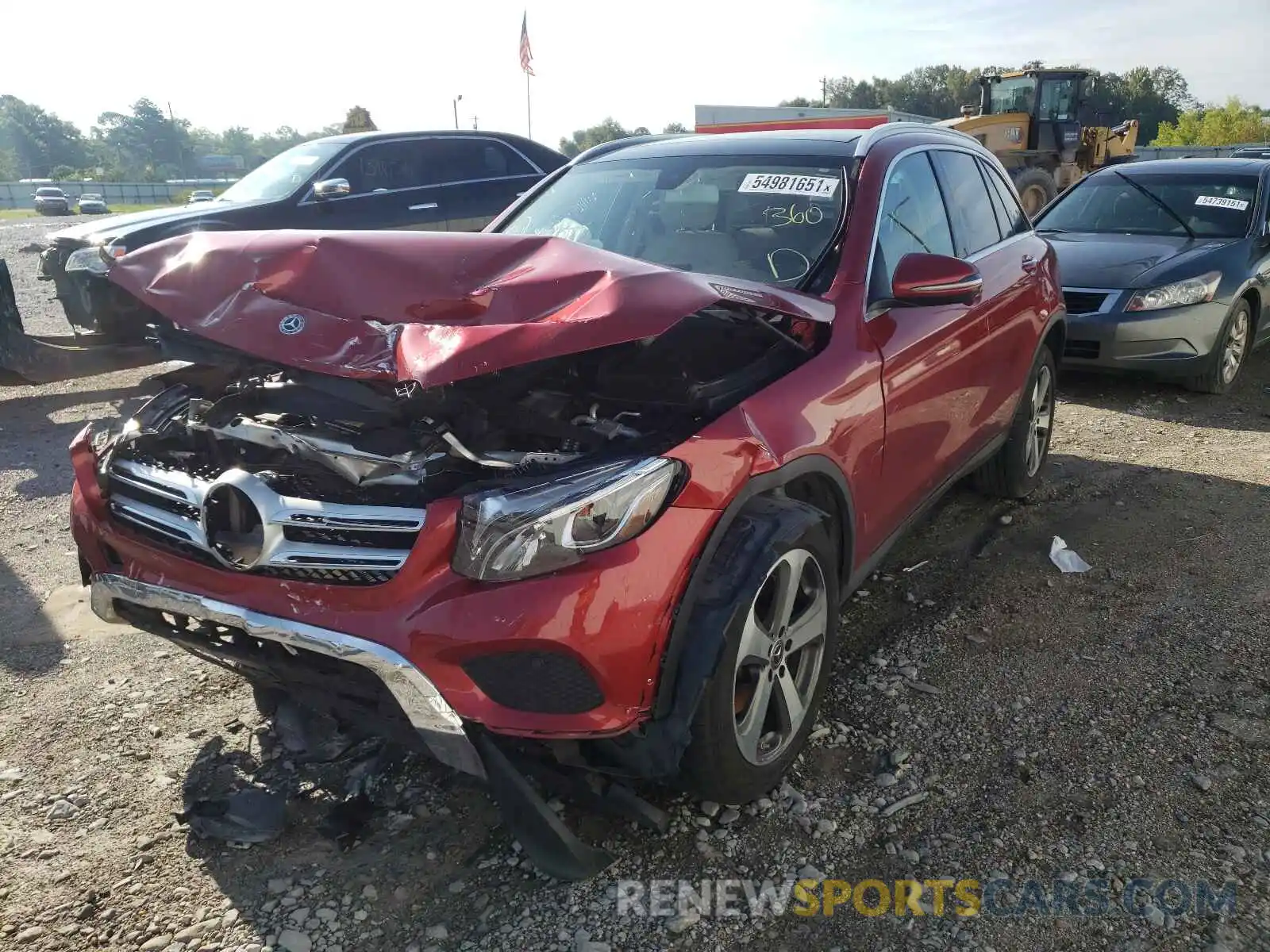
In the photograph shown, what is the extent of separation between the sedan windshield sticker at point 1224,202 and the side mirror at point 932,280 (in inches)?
232

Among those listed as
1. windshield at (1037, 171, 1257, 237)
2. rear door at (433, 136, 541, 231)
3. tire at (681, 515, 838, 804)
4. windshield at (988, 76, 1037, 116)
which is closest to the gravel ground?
tire at (681, 515, 838, 804)

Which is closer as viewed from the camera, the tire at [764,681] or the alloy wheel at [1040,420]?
the tire at [764,681]

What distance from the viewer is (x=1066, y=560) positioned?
414 centimetres

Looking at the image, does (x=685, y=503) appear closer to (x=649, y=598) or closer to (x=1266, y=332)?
(x=649, y=598)

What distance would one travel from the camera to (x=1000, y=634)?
354 cm

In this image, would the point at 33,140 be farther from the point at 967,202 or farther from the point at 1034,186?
the point at 967,202

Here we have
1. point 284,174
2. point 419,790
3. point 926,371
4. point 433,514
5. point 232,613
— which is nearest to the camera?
point 433,514

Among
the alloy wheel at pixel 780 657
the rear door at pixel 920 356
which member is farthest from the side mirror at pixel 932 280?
the alloy wheel at pixel 780 657

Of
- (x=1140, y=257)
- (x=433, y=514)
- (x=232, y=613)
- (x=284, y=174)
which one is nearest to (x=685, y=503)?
(x=433, y=514)

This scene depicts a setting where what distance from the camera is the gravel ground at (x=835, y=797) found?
218 centimetres

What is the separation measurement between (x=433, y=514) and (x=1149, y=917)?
1.90m

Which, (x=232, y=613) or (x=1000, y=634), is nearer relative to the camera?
(x=232, y=613)

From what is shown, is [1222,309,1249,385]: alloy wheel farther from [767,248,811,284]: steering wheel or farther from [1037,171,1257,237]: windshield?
[767,248,811,284]: steering wheel

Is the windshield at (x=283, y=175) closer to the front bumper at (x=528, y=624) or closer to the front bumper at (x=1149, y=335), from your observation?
the front bumper at (x=1149, y=335)
